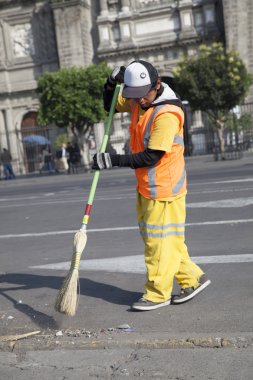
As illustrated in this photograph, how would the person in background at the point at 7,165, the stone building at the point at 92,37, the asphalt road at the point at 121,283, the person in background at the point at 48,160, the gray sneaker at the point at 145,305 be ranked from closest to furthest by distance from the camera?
the asphalt road at the point at 121,283 → the gray sneaker at the point at 145,305 → the person in background at the point at 7,165 → the person in background at the point at 48,160 → the stone building at the point at 92,37

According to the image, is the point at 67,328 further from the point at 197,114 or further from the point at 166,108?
the point at 197,114

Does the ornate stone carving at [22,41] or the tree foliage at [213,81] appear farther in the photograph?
the ornate stone carving at [22,41]

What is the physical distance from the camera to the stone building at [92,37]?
33.7m

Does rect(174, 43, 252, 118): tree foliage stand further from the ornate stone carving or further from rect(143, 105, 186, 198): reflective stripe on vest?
rect(143, 105, 186, 198): reflective stripe on vest

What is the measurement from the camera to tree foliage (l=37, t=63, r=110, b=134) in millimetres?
26859

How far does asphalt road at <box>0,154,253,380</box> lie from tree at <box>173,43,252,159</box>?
43.8 feet

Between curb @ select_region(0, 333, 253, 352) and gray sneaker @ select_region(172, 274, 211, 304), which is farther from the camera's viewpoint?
gray sneaker @ select_region(172, 274, 211, 304)

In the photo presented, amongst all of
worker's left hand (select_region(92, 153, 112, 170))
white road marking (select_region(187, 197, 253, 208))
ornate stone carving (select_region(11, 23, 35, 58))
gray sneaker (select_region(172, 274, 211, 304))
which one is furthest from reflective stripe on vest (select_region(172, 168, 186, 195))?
ornate stone carving (select_region(11, 23, 35, 58))

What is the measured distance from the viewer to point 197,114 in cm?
3397

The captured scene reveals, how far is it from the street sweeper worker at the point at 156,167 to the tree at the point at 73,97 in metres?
22.2

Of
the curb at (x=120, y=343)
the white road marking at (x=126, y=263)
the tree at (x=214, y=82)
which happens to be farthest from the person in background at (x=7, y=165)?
the curb at (x=120, y=343)

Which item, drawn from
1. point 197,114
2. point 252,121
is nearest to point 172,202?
point 252,121

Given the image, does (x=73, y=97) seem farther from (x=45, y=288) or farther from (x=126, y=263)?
(x=45, y=288)

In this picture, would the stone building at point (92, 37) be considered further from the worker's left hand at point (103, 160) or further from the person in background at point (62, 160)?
the worker's left hand at point (103, 160)
